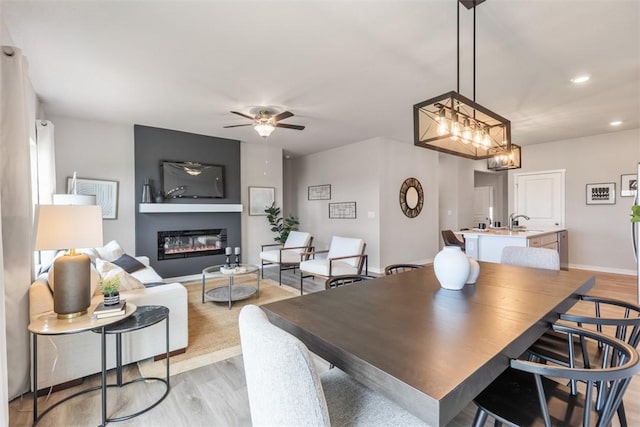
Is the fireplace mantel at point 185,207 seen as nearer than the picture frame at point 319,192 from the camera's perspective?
Yes

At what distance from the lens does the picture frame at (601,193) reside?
5426 mm

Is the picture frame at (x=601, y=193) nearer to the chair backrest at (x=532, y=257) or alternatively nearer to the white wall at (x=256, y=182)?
the chair backrest at (x=532, y=257)

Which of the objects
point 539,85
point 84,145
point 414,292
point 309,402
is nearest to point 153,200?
point 84,145

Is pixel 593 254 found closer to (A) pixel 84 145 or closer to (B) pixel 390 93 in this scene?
(B) pixel 390 93

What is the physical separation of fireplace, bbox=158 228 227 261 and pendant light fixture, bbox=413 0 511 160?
4.50 m

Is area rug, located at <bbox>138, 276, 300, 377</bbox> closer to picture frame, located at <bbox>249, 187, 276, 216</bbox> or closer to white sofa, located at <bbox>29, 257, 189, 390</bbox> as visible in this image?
white sofa, located at <bbox>29, 257, 189, 390</bbox>

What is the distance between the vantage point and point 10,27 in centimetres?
221

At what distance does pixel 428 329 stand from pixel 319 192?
6000 mm

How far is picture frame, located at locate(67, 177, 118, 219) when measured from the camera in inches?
173

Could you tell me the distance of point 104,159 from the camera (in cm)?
461

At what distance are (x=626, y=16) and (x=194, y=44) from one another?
3.29 metres

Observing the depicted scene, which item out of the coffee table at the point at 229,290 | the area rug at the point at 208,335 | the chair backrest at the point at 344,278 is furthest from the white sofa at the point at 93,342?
the chair backrest at the point at 344,278

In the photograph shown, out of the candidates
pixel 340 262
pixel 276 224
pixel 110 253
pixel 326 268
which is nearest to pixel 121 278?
pixel 110 253

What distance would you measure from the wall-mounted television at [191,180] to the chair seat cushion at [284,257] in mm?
1451
